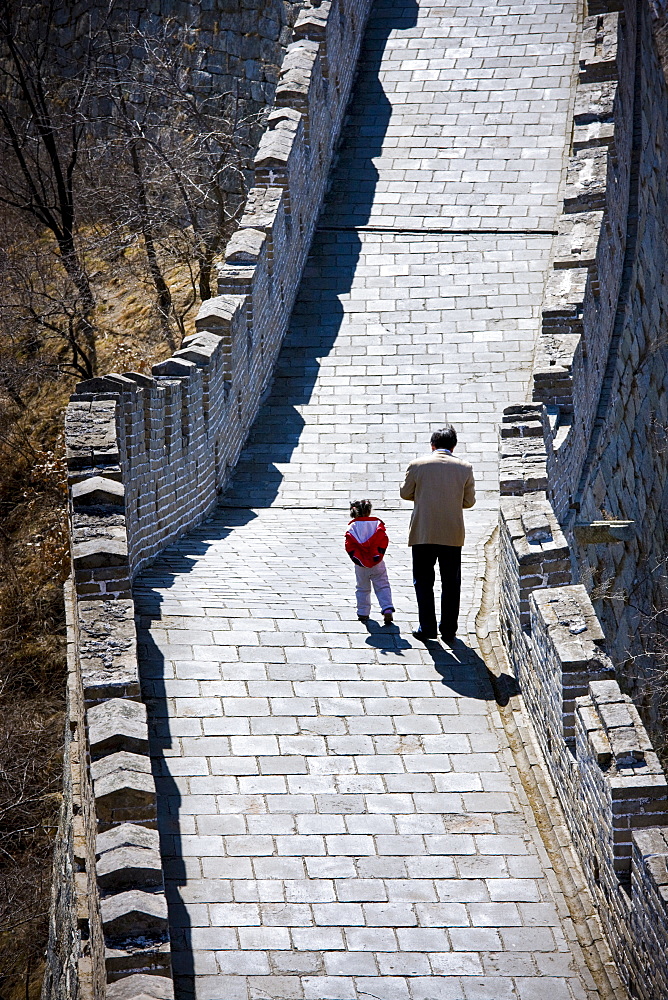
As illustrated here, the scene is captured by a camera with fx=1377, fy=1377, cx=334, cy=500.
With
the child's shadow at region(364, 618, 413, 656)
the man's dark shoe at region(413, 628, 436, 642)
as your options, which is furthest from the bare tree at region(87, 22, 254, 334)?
Result: the man's dark shoe at region(413, 628, 436, 642)

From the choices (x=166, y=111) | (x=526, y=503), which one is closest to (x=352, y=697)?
(x=526, y=503)

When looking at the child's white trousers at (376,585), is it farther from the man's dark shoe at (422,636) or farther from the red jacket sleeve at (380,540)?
the man's dark shoe at (422,636)

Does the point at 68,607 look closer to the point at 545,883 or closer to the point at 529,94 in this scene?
the point at 545,883

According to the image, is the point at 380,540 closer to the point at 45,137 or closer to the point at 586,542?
the point at 586,542

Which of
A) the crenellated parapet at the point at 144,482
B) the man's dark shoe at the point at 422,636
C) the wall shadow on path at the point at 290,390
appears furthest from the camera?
the man's dark shoe at the point at 422,636

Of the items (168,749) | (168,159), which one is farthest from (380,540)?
Answer: (168,159)

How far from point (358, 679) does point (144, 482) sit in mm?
2289

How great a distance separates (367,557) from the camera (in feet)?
26.6

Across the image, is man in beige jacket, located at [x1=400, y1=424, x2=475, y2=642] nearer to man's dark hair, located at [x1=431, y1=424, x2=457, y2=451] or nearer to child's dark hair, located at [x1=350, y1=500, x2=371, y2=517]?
man's dark hair, located at [x1=431, y1=424, x2=457, y2=451]

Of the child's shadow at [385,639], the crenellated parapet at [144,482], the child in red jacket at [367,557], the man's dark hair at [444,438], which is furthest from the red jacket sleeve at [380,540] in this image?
the crenellated parapet at [144,482]

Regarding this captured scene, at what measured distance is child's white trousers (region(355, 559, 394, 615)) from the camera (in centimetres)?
817

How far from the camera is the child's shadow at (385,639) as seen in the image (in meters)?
7.98

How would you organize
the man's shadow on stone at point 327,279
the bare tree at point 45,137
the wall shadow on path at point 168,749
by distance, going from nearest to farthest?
1. the wall shadow on path at point 168,749
2. the man's shadow on stone at point 327,279
3. the bare tree at point 45,137

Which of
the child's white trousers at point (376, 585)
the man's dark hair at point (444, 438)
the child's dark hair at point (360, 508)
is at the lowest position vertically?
the child's white trousers at point (376, 585)
